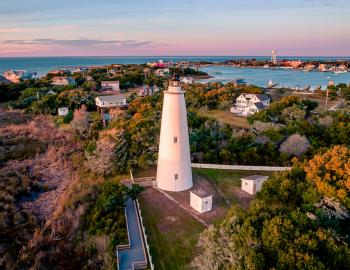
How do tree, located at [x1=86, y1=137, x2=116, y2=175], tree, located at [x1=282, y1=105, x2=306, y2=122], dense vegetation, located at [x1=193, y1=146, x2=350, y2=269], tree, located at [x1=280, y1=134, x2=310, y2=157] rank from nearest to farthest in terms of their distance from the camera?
dense vegetation, located at [x1=193, y1=146, x2=350, y2=269] → tree, located at [x1=86, y1=137, x2=116, y2=175] → tree, located at [x1=280, y1=134, x2=310, y2=157] → tree, located at [x1=282, y1=105, x2=306, y2=122]

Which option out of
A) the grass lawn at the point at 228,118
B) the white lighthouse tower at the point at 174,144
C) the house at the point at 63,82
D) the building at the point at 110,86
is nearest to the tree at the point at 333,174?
the white lighthouse tower at the point at 174,144

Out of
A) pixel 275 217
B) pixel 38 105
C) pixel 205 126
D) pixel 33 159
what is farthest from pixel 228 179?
pixel 38 105

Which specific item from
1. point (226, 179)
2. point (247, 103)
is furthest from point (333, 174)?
point (247, 103)

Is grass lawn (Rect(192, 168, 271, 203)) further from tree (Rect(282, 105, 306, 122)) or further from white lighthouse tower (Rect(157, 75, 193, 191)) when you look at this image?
tree (Rect(282, 105, 306, 122))

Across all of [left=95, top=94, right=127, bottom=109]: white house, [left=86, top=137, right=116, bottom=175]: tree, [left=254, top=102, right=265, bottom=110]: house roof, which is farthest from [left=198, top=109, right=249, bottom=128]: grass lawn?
[left=86, top=137, right=116, bottom=175]: tree

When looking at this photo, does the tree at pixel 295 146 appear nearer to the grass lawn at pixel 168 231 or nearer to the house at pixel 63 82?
the grass lawn at pixel 168 231

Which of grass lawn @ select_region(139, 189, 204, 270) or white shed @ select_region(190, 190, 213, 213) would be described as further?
white shed @ select_region(190, 190, 213, 213)
